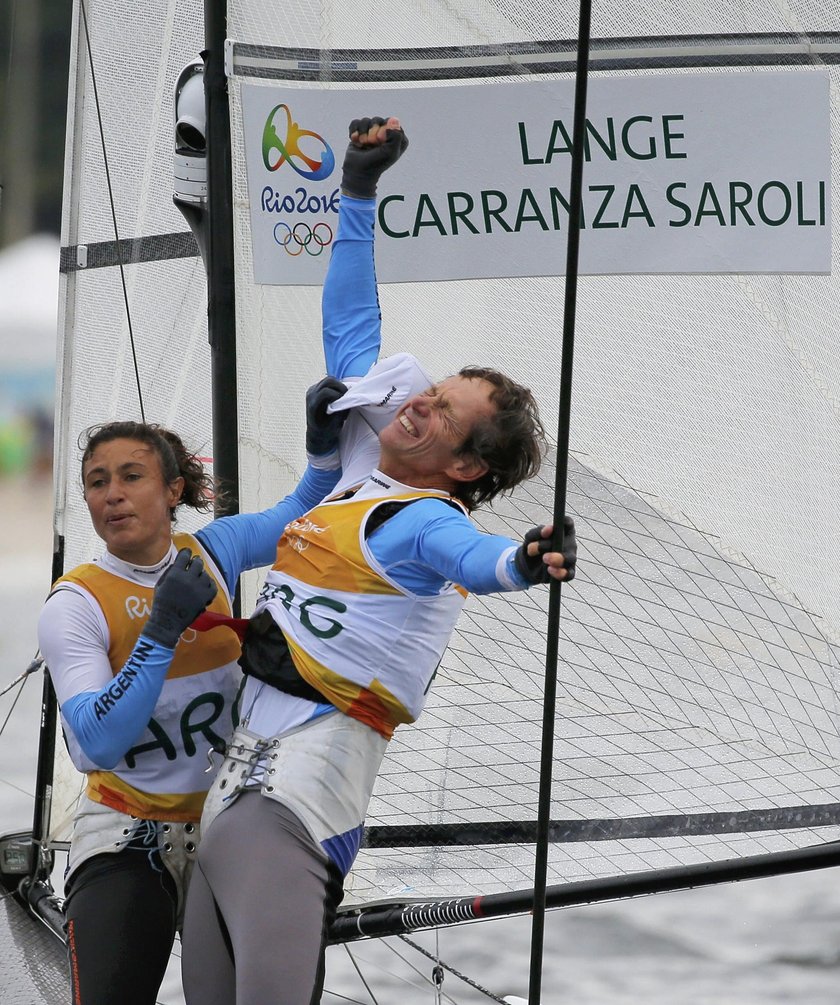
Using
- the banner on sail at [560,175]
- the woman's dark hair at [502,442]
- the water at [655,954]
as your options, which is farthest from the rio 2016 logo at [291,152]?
the water at [655,954]

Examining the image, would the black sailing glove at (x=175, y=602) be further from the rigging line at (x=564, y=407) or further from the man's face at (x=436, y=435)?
the rigging line at (x=564, y=407)

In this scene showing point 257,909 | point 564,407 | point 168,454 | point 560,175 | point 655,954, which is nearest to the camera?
point 564,407

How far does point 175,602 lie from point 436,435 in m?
0.29

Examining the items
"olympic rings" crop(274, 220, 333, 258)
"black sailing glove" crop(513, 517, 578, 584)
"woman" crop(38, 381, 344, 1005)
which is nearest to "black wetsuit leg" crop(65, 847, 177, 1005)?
→ "woman" crop(38, 381, 344, 1005)

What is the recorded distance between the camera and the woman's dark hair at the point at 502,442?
1.47m

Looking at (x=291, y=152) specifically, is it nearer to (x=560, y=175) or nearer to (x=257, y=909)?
(x=560, y=175)

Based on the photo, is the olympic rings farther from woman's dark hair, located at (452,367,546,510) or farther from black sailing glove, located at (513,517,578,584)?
black sailing glove, located at (513,517,578,584)

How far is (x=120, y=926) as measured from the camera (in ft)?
4.85

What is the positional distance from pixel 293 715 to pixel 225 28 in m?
1.03

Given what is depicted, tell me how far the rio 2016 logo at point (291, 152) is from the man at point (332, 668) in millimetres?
562

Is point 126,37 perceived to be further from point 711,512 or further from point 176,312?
point 711,512

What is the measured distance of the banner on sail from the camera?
187 cm

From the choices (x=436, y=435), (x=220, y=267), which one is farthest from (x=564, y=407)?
(x=220, y=267)

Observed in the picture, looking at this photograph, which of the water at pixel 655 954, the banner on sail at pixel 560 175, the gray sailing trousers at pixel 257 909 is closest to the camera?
the gray sailing trousers at pixel 257 909
